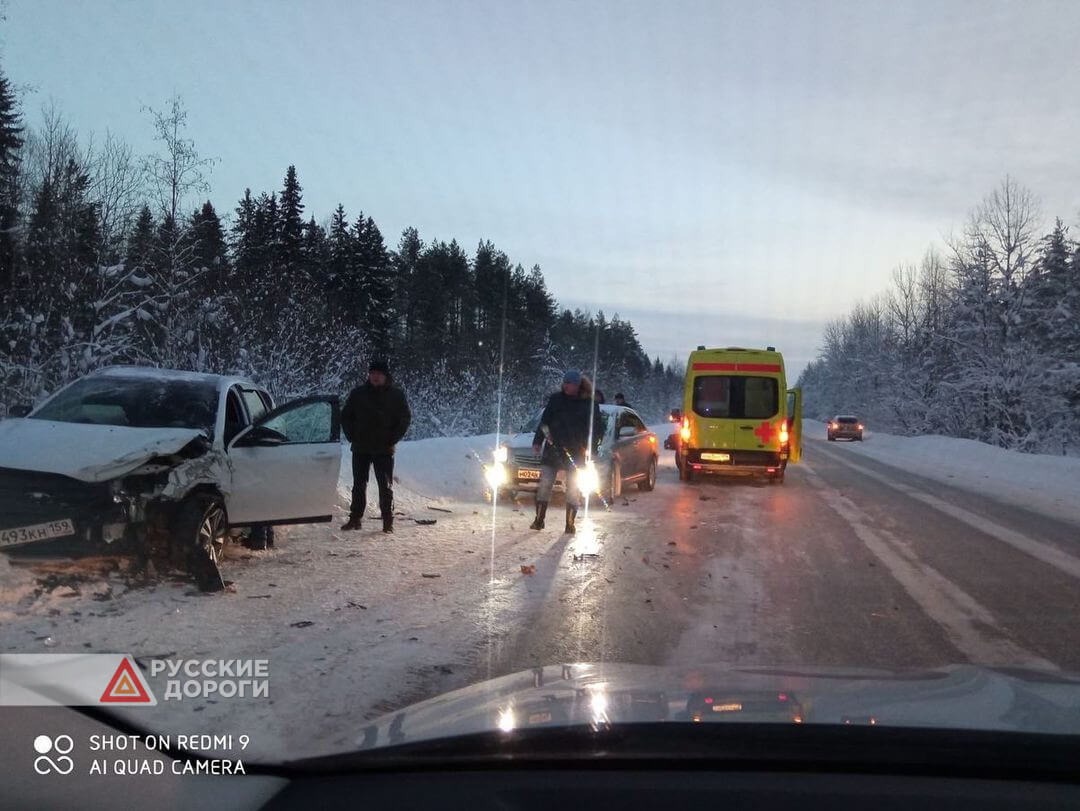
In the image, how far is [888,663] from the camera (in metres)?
4.96

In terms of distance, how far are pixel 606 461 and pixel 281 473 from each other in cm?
666

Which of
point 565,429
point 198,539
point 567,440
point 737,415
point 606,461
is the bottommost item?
point 198,539

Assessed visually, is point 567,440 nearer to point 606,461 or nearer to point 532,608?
point 606,461

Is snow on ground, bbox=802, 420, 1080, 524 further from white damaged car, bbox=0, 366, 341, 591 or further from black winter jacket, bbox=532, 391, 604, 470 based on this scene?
white damaged car, bbox=0, 366, 341, 591

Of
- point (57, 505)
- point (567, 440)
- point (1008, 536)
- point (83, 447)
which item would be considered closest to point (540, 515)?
point (567, 440)

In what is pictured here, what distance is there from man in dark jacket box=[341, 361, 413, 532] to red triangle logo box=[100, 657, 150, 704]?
518 cm

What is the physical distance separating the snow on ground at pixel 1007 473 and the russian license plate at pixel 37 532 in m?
13.2

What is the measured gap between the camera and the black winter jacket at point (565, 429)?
9.96m

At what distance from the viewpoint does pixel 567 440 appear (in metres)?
9.99

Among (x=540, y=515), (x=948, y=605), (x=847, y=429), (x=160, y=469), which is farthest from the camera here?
(x=847, y=429)

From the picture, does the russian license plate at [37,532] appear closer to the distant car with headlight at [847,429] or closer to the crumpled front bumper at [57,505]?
the crumpled front bumper at [57,505]

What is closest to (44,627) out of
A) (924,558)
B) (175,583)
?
(175,583)

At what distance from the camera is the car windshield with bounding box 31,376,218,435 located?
7016 millimetres

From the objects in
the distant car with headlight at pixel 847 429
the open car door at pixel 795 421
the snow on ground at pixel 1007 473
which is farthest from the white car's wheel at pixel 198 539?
A: the distant car with headlight at pixel 847 429
